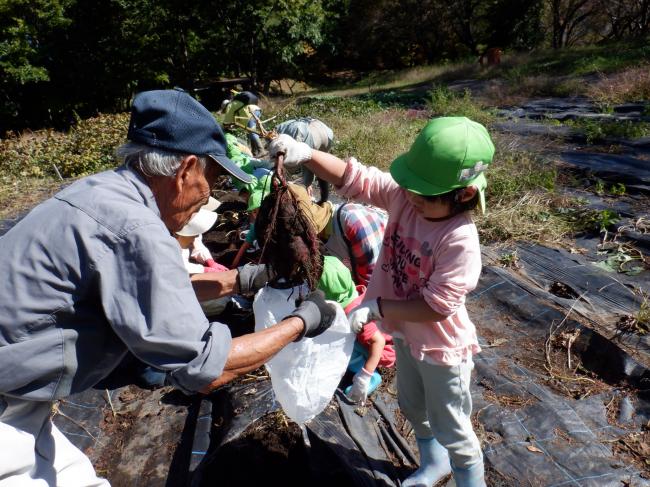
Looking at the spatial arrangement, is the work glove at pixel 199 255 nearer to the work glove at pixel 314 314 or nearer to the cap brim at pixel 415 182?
the work glove at pixel 314 314

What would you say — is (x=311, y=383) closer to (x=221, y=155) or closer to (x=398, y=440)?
(x=398, y=440)

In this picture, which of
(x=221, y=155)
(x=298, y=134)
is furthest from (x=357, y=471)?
(x=298, y=134)

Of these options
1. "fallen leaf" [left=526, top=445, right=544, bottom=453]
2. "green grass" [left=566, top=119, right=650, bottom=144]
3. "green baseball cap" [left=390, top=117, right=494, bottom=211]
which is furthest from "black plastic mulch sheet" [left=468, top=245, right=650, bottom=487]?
"green grass" [left=566, top=119, right=650, bottom=144]

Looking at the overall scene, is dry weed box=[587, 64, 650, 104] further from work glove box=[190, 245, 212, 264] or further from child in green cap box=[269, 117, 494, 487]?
child in green cap box=[269, 117, 494, 487]

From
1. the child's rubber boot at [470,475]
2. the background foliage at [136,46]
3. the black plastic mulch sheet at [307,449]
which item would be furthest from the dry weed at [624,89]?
the background foliage at [136,46]

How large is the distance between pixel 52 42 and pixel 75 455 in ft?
64.9

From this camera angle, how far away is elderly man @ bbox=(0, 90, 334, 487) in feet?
4.33

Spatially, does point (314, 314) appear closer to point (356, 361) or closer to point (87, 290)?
point (87, 290)

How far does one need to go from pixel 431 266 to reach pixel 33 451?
1492mm

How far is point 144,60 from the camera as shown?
19.1 m

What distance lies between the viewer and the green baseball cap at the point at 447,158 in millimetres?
1621

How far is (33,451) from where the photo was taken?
60.6 inches

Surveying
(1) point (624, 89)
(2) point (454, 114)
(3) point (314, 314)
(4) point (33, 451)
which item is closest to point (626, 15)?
(1) point (624, 89)

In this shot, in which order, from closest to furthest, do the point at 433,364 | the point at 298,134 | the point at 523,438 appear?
the point at 433,364 → the point at 523,438 → the point at 298,134
